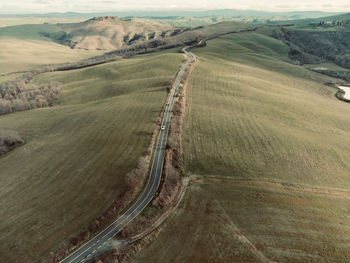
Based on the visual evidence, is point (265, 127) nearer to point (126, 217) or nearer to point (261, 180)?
point (261, 180)

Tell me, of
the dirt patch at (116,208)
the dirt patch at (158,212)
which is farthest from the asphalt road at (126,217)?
the dirt patch at (158,212)

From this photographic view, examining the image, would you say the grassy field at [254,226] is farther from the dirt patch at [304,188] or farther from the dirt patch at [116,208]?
the dirt patch at [116,208]

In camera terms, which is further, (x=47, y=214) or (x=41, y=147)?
(x=41, y=147)

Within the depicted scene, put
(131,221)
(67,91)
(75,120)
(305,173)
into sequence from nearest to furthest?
1. (131,221)
2. (305,173)
3. (75,120)
4. (67,91)

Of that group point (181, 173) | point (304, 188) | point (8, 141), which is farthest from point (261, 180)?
point (8, 141)

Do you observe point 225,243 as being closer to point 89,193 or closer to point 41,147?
point 89,193

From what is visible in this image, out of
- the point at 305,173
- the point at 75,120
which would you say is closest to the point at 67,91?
the point at 75,120

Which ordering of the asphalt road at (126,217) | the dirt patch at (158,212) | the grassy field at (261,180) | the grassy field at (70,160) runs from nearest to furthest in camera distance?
the grassy field at (261,180) → the dirt patch at (158,212) → the asphalt road at (126,217) → the grassy field at (70,160)
